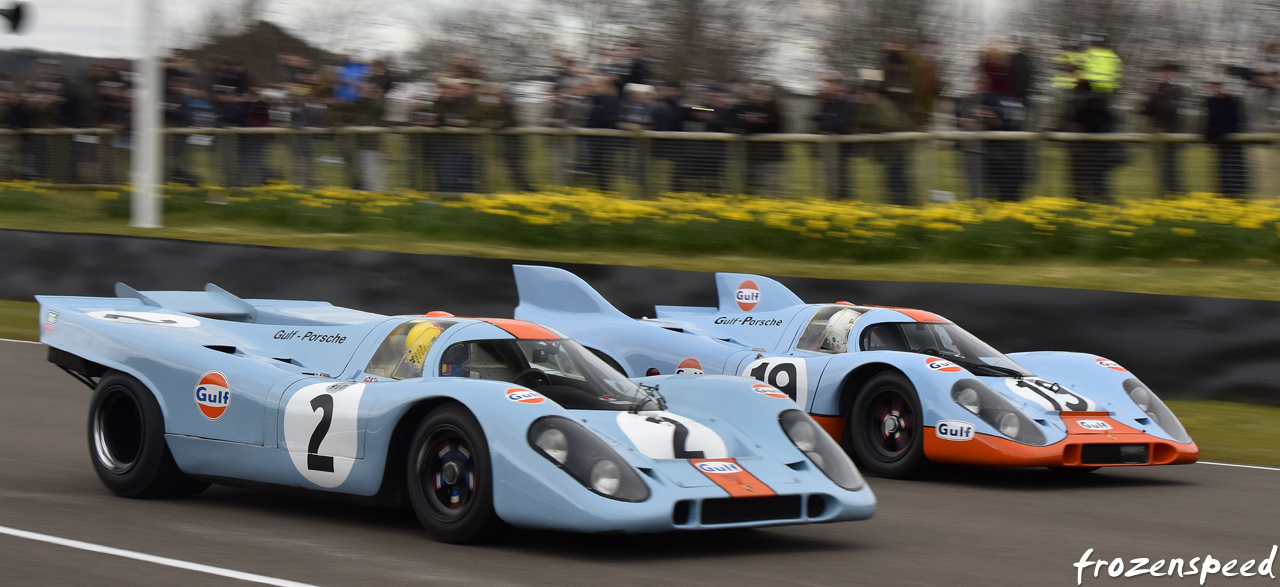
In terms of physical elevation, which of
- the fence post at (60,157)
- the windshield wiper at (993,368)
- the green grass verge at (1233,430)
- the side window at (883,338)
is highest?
the fence post at (60,157)

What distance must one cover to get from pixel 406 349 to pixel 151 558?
5.02 ft

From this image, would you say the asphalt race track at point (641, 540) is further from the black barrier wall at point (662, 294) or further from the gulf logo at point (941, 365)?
the black barrier wall at point (662, 294)

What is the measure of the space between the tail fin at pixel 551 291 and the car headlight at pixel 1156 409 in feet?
12.2

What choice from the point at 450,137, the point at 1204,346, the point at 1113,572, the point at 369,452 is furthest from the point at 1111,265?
the point at 369,452

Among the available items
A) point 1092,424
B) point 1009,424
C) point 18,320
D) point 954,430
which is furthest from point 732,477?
point 18,320

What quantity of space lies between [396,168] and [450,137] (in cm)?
91

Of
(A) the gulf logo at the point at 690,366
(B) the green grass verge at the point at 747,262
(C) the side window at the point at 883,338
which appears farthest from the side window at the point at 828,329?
(B) the green grass verge at the point at 747,262

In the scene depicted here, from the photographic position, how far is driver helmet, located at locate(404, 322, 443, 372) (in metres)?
6.24

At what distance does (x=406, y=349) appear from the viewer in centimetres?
632

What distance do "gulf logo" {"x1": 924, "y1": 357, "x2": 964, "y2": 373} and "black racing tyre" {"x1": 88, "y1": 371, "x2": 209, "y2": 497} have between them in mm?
4103

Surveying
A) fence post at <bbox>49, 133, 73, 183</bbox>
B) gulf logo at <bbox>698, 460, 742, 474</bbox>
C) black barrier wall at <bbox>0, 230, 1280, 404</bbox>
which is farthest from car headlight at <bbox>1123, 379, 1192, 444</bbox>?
fence post at <bbox>49, 133, 73, 183</bbox>

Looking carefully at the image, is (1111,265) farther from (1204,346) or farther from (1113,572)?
(1113,572)

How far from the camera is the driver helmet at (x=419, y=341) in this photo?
6238 mm

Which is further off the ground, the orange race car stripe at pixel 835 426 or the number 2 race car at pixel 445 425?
the number 2 race car at pixel 445 425
